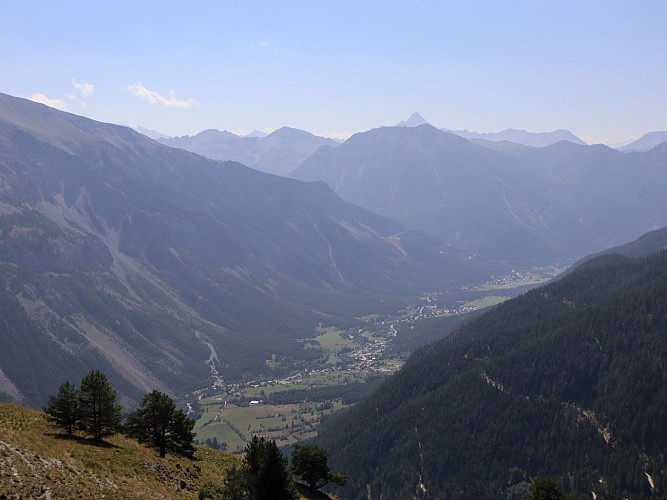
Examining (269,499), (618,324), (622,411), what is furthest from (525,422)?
(269,499)

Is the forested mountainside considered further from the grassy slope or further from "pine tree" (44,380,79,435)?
"pine tree" (44,380,79,435)

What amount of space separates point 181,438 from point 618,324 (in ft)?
544

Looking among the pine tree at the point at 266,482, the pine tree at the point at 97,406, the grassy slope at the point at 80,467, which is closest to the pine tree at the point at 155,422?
the grassy slope at the point at 80,467

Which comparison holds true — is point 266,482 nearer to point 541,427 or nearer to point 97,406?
point 97,406

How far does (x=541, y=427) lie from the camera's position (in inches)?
6545

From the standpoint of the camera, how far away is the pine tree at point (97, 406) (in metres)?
67.1

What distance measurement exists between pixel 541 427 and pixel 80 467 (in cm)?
14470

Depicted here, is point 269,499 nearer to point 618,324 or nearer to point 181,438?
point 181,438

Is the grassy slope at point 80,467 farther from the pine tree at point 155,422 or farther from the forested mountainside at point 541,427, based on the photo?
the forested mountainside at point 541,427

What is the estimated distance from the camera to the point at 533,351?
19650 centimetres

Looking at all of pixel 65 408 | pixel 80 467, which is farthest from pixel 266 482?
pixel 65 408

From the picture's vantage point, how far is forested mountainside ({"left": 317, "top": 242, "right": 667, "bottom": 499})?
147250mm

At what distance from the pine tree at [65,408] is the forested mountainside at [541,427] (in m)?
110

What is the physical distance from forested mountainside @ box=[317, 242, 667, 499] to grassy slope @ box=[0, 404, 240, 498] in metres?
103
